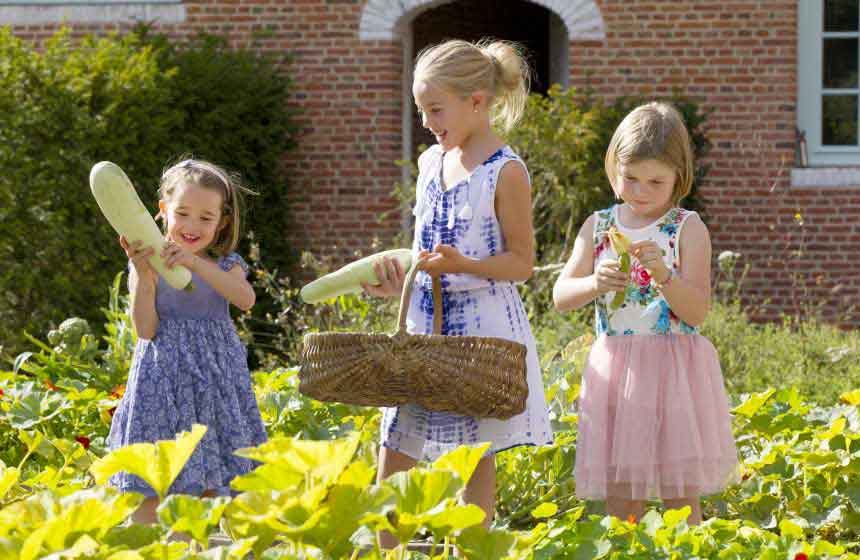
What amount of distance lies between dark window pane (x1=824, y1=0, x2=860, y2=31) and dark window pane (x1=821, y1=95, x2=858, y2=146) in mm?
464

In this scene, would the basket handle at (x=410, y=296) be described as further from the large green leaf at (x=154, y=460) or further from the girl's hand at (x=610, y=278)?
the large green leaf at (x=154, y=460)

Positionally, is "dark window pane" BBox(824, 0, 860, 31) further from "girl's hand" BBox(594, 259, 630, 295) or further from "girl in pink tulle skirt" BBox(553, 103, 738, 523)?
"girl's hand" BBox(594, 259, 630, 295)

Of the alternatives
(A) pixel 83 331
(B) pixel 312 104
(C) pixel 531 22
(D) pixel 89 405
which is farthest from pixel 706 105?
(D) pixel 89 405

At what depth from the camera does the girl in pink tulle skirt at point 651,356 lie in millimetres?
2998

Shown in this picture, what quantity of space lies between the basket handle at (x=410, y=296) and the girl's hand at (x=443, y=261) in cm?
2

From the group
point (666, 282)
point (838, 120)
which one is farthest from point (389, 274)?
point (838, 120)

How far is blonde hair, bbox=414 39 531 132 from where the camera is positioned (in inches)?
115

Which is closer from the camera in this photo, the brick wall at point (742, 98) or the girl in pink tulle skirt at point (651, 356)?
the girl in pink tulle skirt at point (651, 356)

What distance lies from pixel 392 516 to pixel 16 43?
6.52m

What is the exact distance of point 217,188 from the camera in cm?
311

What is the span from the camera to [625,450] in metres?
3.00

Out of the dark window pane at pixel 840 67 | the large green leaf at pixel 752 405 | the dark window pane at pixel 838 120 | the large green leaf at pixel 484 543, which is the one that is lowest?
the large green leaf at pixel 752 405

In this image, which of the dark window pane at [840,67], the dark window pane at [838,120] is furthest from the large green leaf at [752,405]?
the dark window pane at [840,67]

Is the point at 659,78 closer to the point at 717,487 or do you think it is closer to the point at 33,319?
the point at 33,319
